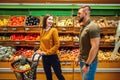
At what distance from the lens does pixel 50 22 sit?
5.06m

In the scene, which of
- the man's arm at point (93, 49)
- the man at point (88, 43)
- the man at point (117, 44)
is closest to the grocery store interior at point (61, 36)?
the man at point (117, 44)

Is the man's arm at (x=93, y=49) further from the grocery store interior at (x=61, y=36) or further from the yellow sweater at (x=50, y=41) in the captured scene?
the grocery store interior at (x=61, y=36)

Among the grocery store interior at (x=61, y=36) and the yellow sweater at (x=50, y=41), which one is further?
the grocery store interior at (x=61, y=36)

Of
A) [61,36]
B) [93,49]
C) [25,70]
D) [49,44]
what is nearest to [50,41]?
[49,44]

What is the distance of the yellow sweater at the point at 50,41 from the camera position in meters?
5.11

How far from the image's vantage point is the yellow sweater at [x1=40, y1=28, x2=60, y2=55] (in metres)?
5.11

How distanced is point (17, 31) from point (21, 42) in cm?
28

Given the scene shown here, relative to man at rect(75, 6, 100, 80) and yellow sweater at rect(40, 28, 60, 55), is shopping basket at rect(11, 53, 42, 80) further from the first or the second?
man at rect(75, 6, 100, 80)

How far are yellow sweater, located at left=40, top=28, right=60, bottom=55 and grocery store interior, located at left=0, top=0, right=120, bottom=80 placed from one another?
0.86 meters

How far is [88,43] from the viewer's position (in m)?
3.89

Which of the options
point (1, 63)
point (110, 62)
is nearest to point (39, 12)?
point (1, 63)

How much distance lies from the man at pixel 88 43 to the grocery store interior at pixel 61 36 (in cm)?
198

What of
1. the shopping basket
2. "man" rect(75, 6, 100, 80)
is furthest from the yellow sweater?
"man" rect(75, 6, 100, 80)

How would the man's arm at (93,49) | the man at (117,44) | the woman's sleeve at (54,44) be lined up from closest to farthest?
the man's arm at (93,49) → the woman's sleeve at (54,44) → the man at (117,44)
